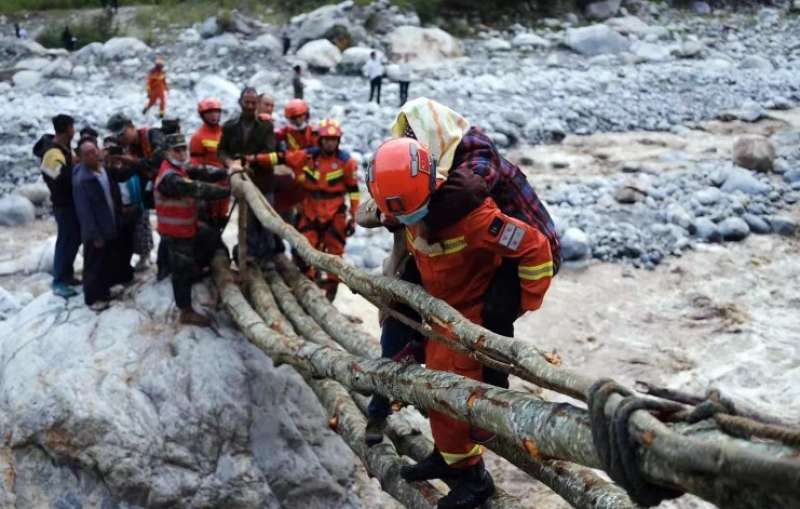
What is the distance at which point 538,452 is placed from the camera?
7.70 feet

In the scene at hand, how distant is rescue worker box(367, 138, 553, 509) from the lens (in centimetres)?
280

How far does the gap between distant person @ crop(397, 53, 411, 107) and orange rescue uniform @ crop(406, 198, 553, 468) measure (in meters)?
11.4

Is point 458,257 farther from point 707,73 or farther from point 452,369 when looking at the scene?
point 707,73

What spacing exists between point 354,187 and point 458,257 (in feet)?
11.5

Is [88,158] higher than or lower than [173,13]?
higher

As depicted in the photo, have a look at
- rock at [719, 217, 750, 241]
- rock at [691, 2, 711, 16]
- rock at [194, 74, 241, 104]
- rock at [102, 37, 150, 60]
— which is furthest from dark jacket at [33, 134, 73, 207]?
rock at [691, 2, 711, 16]

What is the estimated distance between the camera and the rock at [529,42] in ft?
68.5

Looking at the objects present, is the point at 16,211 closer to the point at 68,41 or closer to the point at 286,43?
the point at 286,43

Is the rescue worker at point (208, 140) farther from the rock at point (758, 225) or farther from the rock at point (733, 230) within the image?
the rock at point (758, 225)

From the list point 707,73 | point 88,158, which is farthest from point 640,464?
point 707,73

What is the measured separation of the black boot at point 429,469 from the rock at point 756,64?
58.6 ft

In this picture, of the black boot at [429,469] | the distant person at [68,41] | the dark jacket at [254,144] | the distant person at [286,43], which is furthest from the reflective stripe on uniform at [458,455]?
the distant person at [68,41]

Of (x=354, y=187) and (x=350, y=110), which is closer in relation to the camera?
(x=354, y=187)

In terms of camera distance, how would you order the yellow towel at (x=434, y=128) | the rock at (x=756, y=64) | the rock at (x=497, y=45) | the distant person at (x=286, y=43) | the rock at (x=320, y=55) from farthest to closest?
the rock at (x=497, y=45), the distant person at (x=286, y=43), the rock at (x=756, y=64), the rock at (x=320, y=55), the yellow towel at (x=434, y=128)
